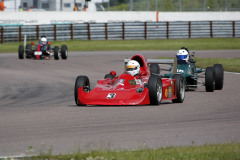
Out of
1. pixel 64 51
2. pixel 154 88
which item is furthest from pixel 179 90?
pixel 64 51

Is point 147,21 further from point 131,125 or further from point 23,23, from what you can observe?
point 131,125

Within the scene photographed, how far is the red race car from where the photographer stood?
13.4 meters

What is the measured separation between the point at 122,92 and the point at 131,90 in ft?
0.71

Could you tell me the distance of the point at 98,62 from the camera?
3036 centimetres

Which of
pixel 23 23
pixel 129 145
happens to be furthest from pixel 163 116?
pixel 23 23

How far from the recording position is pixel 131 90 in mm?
13547

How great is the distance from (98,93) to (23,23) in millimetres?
31517

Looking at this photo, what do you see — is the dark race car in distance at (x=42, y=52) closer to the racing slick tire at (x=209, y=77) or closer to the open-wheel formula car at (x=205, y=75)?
the open-wheel formula car at (x=205, y=75)

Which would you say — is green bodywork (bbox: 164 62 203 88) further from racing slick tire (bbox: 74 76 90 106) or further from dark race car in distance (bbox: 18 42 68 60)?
dark race car in distance (bbox: 18 42 68 60)

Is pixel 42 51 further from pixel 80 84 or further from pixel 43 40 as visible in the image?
pixel 80 84

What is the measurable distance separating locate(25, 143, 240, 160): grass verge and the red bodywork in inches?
198

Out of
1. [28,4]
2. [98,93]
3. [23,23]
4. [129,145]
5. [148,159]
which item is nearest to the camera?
[148,159]

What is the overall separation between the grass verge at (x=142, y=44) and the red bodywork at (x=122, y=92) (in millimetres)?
27353

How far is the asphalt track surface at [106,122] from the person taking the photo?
29.8 feet
